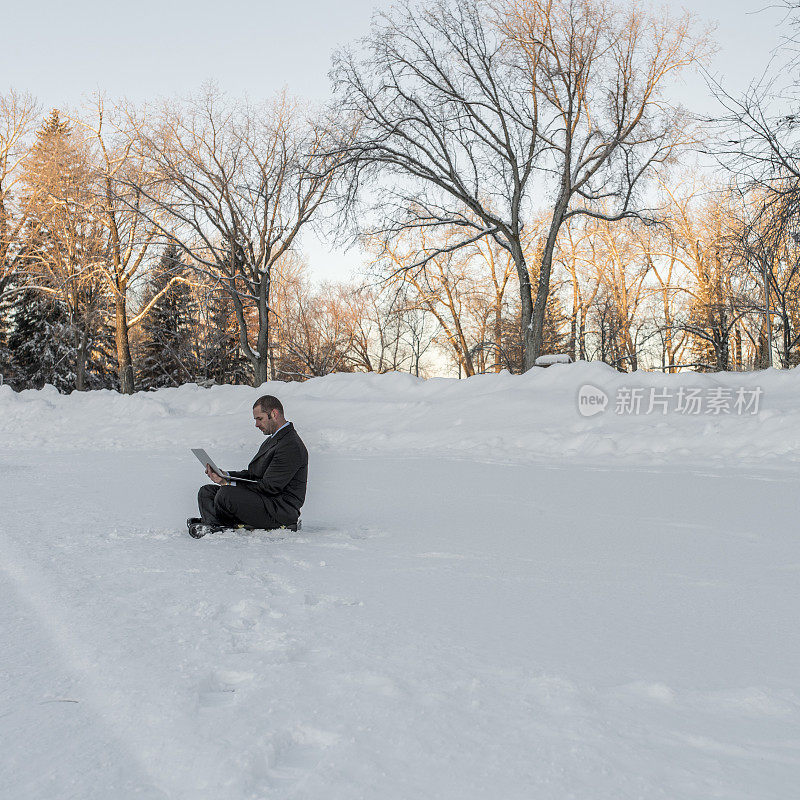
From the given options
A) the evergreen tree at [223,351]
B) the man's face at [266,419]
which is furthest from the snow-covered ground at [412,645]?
the evergreen tree at [223,351]

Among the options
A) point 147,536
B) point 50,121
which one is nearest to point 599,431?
point 147,536

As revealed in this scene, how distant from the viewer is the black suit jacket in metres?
5.61

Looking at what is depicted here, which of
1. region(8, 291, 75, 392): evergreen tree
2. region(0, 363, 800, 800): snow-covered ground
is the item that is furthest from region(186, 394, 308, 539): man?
region(8, 291, 75, 392): evergreen tree

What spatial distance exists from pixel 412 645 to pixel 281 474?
275 cm

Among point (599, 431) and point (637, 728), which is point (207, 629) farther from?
point (599, 431)

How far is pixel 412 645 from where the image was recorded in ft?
10.1

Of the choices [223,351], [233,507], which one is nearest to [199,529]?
[233,507]

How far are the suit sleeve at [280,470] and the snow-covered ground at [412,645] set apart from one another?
384 mm

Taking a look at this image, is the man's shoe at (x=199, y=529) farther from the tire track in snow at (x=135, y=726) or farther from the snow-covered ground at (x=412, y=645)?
the tire track in snow at (x=135, y=726)

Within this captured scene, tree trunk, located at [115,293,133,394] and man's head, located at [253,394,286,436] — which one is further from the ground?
tree trunk, located at [115,293,133,394]

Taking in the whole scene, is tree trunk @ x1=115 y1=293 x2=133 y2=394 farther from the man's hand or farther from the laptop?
the man's hand

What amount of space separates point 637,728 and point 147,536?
13.6ft

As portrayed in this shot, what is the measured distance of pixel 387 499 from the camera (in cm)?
775

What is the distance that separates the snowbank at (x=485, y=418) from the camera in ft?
37.5
